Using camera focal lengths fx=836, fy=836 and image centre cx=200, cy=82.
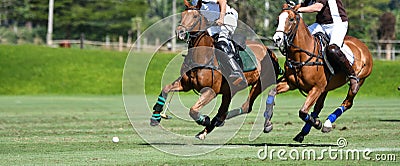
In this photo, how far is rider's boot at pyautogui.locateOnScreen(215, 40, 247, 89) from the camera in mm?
15352

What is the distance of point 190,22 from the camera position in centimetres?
1472

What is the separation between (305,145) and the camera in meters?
15.2

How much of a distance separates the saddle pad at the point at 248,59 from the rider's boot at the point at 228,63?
0.32 meters

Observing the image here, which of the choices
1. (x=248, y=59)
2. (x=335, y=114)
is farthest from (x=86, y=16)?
(x=335, y=114)

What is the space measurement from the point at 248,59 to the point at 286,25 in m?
1.88

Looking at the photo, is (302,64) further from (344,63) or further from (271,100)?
(344,63)

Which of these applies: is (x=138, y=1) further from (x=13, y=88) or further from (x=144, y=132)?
(x=144, y=132)

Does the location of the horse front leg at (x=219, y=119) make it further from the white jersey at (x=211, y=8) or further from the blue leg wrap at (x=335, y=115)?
the blue leg wrap at (x=335, y=115)

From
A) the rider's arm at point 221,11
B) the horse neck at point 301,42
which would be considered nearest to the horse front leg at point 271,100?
the horse neck at point 301,42

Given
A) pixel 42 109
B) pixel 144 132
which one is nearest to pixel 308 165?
pixel 144 132

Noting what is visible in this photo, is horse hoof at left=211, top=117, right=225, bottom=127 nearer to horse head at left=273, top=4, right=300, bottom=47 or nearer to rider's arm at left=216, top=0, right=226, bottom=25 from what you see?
rider's arm at left=216, top=0, right=226, bottom=25

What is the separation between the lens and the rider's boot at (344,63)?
15.7 metres

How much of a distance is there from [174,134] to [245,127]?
3056 mm

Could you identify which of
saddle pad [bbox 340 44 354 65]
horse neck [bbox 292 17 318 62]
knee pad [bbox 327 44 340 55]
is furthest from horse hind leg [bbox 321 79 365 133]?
horse neck [bbox 292 17 318 62]
